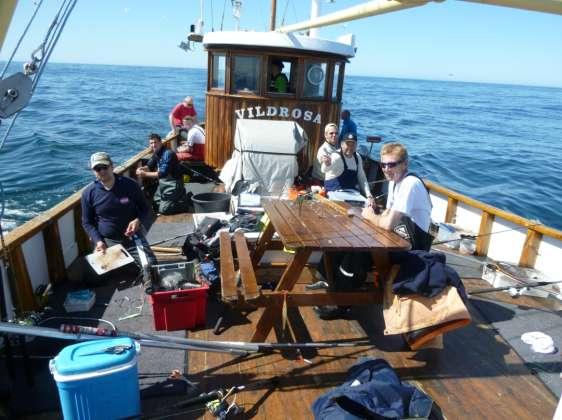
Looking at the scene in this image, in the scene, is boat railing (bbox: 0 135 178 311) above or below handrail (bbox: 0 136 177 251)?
below

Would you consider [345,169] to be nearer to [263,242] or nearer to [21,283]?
[263,242]

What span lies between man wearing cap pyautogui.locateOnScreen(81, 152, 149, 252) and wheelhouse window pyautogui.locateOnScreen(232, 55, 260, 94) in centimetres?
393

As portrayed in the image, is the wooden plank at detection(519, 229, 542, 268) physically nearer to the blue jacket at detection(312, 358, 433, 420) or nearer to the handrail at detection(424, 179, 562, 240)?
the handrail at detection(424, 179, 562, 240)

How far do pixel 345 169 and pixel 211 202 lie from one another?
2.13 meters

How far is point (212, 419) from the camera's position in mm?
2844

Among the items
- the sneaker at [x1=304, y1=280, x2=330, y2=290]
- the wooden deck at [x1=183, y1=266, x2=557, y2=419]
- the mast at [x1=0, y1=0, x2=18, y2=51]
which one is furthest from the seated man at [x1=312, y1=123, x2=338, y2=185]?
the mast at [x1=0, y1=0, x2=18, y2=51]

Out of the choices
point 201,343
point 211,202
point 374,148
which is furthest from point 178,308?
point 374,148

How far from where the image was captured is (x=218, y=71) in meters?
8.22

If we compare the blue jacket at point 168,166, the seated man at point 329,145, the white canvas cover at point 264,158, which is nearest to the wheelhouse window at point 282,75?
the white canvas cover at point 264,158

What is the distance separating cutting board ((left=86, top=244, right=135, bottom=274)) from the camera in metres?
4.32

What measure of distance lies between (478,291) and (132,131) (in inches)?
789

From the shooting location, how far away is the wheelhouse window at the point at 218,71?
804cm

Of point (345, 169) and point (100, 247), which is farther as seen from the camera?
point (345, 169)

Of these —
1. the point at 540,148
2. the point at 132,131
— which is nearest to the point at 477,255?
the point at 132,131
